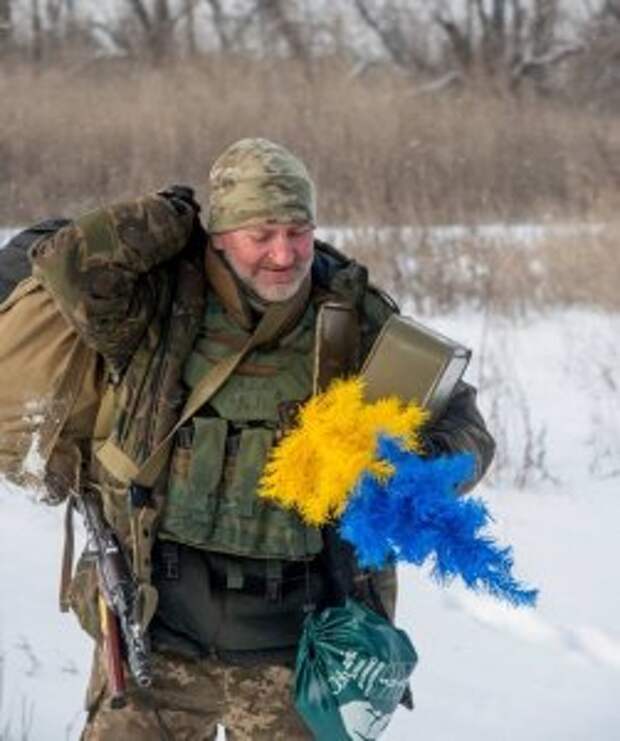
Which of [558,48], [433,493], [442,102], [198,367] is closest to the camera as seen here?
[433,493]

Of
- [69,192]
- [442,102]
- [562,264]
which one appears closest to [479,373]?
[562,264]

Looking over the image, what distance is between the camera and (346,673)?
2.19 metres

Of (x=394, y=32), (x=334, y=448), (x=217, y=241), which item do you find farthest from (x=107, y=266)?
(x=394, y=32)

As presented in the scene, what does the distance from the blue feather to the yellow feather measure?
0.03 metres

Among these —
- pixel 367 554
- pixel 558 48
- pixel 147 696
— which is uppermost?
pixel 367 554

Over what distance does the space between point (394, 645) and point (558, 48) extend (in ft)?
70.8

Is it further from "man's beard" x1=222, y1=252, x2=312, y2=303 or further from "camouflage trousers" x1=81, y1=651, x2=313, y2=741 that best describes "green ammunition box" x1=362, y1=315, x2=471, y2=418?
"camouflage trousers" x1=81, y1=651, x2=313, y2=741

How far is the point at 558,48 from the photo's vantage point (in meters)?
22.6

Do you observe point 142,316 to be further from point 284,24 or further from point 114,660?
point 284,24

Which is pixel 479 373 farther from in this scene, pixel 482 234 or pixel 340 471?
pixel 340 471

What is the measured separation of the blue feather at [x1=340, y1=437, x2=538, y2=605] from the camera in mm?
1940

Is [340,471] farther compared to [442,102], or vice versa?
[442,102]

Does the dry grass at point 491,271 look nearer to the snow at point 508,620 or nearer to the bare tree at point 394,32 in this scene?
the snow at point 508,620

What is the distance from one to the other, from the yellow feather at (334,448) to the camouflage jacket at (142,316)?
0.33ft
